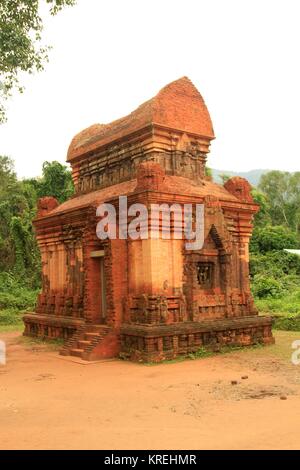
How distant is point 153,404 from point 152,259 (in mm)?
4415

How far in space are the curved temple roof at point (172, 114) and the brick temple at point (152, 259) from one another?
0.03m

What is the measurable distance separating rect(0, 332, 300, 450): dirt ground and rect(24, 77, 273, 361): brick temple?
0.78 m

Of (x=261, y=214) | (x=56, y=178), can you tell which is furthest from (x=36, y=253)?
(x=261, y=214)

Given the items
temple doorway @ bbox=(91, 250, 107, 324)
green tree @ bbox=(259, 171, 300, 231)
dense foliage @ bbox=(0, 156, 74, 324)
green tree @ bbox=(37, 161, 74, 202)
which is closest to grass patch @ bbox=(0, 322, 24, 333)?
dense foliage @ bbox=(0, 156, 74, 324)

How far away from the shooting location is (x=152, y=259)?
36.5 ft

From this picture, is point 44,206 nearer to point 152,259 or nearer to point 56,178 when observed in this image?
point 152,259

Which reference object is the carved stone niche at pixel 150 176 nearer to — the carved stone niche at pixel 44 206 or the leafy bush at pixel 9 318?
the carved stone niche at pixel 44 206

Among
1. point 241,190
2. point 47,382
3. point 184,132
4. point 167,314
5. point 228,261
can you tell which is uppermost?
point 184,132

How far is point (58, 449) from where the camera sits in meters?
5.12

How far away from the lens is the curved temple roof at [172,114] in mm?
12977

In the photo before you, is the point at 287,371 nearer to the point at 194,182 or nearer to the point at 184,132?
the point at 194,182

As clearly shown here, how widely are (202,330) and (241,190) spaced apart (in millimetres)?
4460

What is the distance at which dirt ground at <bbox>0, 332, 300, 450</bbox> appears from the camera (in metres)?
5.41
